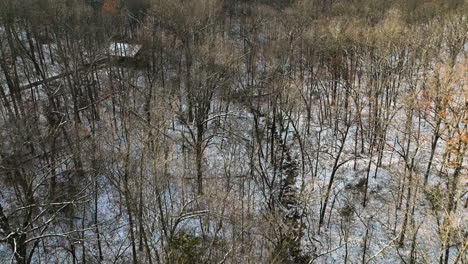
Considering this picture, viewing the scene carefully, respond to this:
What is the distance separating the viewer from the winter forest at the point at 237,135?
22.7m

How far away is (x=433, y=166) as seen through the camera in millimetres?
27438

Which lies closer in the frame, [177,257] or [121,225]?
[177,257]

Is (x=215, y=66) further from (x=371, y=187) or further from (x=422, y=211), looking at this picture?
(x=422, y=211)

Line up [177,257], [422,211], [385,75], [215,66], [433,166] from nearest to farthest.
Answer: [177,257]
[422,211]
[433,166]
[385,75]
[215,66]

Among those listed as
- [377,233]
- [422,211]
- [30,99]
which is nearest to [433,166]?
[422,211]

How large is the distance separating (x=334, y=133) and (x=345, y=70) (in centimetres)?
609

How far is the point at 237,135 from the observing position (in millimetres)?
30234

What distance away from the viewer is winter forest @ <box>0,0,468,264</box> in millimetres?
22734

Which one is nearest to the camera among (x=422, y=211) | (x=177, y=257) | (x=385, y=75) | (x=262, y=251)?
(x=177, y=257)

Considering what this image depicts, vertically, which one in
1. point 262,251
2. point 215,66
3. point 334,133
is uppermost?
point 215,66

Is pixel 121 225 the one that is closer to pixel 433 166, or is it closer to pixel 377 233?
Answer: pixel 377 233

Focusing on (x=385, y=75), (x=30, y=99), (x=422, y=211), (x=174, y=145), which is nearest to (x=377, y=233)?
(x=422, y=211)

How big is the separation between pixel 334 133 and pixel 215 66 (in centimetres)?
1066

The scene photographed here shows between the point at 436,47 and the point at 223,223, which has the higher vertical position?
the point at 436,47
